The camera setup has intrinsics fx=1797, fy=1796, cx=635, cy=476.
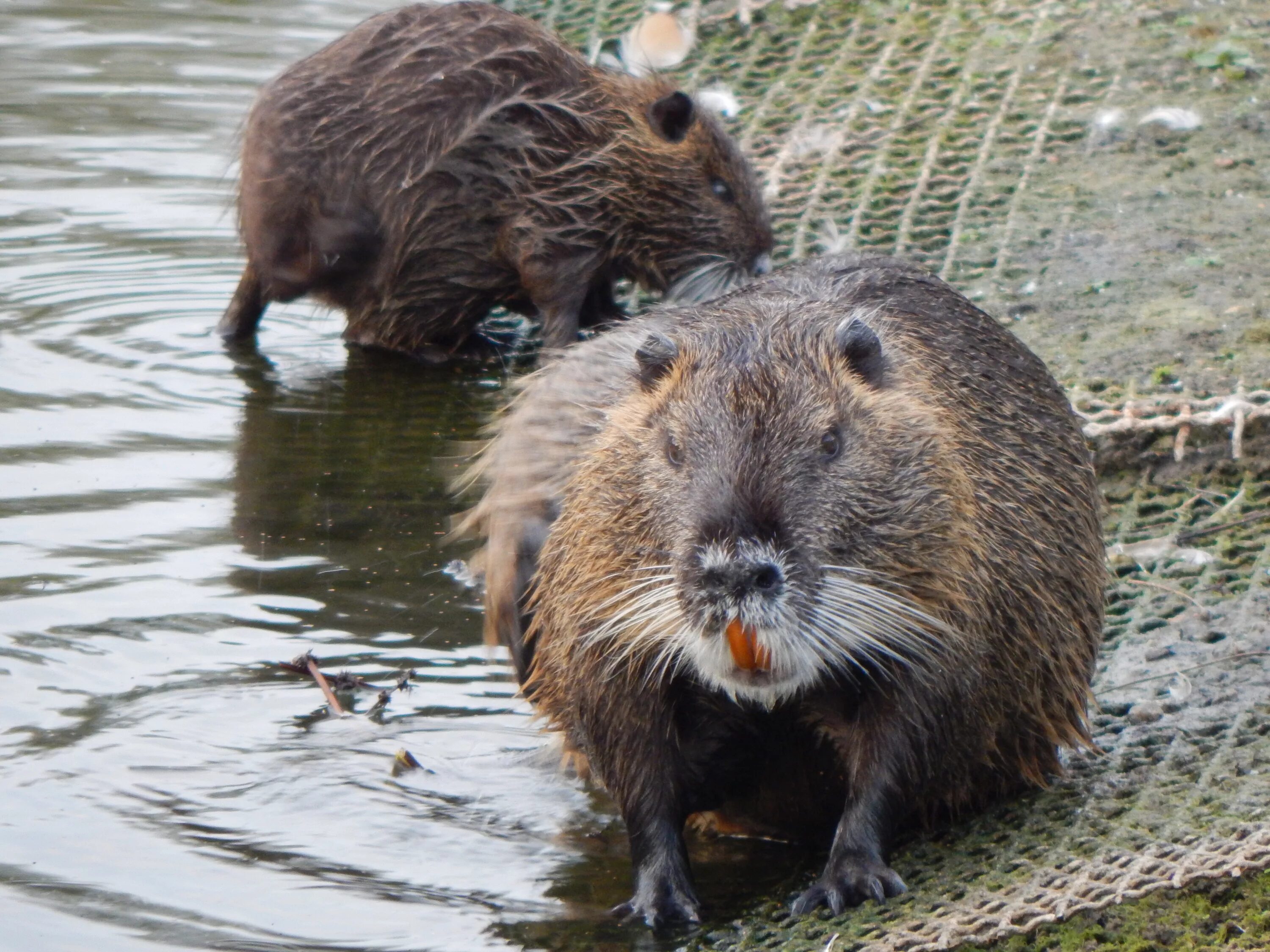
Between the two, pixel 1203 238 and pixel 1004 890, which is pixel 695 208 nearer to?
pixel 1203 238

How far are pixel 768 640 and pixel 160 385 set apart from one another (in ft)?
12.0

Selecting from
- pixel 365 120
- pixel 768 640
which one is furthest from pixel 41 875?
pixel 365 120

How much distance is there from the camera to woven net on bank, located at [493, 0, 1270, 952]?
9.96ft

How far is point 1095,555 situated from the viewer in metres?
3.56

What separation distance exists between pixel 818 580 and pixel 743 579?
0.17 meters

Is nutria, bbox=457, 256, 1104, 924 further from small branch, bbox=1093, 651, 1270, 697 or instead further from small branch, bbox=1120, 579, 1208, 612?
small branch, bbox=1120, 579, 1208, 612

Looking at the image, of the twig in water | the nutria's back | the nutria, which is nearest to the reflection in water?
the twig in water

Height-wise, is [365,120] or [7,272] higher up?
[365,120]

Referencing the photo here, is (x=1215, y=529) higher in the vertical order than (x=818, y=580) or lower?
lower

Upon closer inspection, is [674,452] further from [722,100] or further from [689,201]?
[722,100]

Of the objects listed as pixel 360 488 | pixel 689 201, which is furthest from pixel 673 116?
pixel 360 488

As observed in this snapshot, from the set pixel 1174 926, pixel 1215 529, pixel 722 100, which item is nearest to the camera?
pixel 1174 926

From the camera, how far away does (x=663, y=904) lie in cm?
303

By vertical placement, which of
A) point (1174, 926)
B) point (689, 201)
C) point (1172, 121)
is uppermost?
point (1174, 926)
